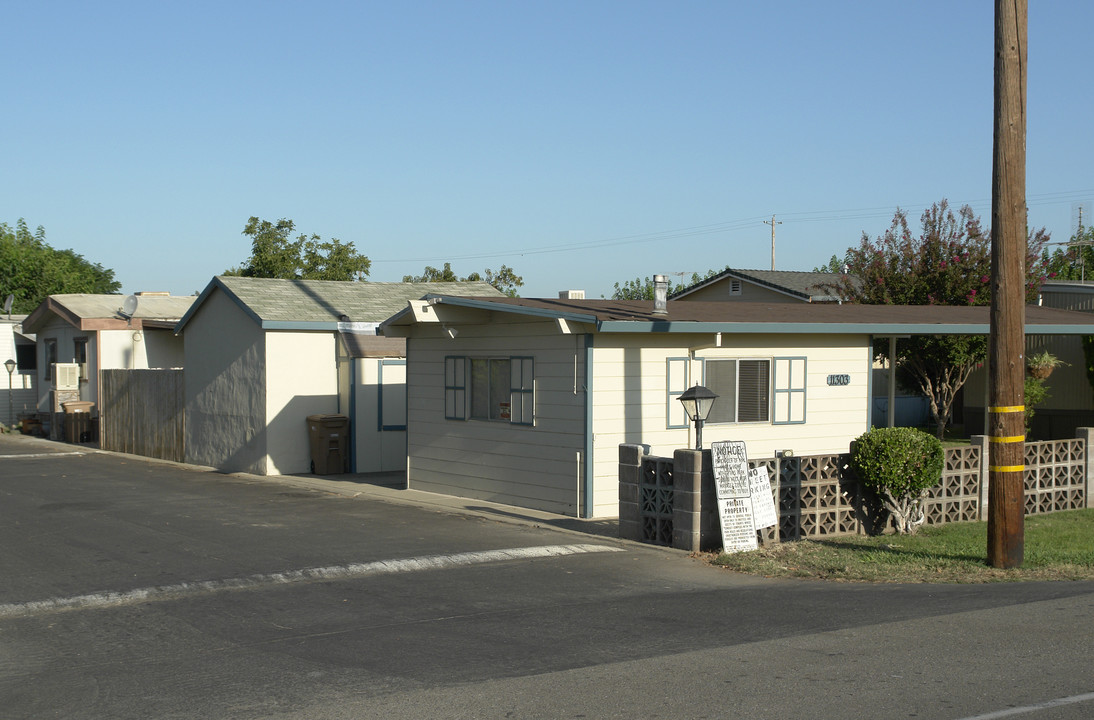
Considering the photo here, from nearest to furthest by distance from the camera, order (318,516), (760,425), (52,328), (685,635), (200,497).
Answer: (685,635) → (318,516) → (760,425) → (200,497) → (52,328)

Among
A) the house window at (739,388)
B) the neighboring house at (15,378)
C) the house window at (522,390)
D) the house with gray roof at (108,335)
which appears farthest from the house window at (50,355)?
the house window at (739,388)

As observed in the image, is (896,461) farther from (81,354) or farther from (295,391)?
(81,354)

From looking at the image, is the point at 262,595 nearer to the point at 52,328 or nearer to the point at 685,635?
the point at 685,635

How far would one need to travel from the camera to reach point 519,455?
15109mm

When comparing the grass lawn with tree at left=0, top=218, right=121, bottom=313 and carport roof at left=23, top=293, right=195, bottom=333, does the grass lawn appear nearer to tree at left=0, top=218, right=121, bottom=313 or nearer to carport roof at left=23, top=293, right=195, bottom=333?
carport roof at left=23, top=293, right=195, bottom=333

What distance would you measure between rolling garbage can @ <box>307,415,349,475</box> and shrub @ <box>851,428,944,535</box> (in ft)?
33.7

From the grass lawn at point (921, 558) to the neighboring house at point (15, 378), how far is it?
29974 mm

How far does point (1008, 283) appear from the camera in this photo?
1054 cm

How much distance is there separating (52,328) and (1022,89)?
92.1 feet

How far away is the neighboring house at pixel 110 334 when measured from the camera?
27.1 meters

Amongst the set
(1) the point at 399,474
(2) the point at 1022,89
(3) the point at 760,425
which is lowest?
(1) the point at 399,474

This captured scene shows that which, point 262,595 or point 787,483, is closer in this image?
point 262,595

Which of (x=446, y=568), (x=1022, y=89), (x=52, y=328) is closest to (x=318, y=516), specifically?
(x=446, y=568)

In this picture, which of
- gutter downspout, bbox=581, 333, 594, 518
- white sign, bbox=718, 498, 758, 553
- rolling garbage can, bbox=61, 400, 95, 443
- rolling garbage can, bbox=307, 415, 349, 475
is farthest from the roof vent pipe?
rolling garbage can, bbox=61, 400, 95, 443
